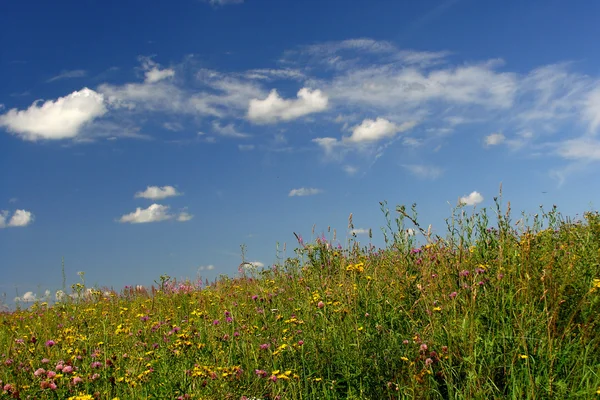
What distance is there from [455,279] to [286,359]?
1727 mm

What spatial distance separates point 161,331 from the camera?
6102 mm

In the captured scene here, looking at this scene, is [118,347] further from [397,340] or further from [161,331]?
[397,340]

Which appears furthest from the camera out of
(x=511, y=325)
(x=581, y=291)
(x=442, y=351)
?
(x=581, y=291)

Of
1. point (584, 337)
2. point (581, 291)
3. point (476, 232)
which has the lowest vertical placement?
point (584, 337)

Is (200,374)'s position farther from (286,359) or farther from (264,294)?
(264,294)

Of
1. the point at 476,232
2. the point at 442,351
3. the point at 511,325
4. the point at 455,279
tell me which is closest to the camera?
the point at 442,351

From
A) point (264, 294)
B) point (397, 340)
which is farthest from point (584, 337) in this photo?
point (264, 294)

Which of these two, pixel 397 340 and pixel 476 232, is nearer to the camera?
pixel 397 340

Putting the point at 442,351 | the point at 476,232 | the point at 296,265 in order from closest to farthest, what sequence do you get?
1. the point at 442,351
2. the point at 476,232
3. the point at 296,265

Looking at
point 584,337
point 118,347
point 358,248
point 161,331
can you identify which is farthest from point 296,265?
point 584,337

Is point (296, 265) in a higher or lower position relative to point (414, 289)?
higher

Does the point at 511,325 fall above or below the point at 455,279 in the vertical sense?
below

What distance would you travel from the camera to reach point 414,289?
4.45m

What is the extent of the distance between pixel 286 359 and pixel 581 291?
2604 millimetres
